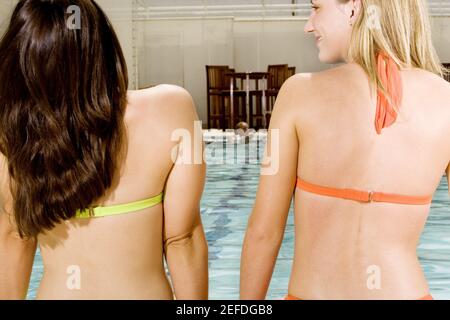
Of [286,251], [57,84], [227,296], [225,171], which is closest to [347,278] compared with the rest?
[57,84]

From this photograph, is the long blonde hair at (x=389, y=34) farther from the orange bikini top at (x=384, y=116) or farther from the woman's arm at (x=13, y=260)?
the woman's arm at (x=13, y=260)

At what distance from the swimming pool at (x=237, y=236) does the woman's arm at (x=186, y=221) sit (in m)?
1.98

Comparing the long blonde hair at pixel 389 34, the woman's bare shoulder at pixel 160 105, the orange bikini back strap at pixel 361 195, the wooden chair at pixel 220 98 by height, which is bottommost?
the wooden chair at pixel 220 98

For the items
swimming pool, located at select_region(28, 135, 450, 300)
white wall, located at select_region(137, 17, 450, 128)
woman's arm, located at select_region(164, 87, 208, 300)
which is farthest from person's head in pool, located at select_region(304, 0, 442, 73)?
white wall, located at select_region(137, 17, 450, 128)

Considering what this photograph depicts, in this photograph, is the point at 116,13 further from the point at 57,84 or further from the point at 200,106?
the point at 57,84

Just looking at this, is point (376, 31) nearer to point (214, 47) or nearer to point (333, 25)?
point (333, 25)

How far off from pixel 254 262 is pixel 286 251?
120 inches

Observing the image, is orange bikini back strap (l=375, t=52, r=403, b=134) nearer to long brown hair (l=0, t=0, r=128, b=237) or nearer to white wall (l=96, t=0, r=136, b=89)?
long brown hair (l=0, t=0, r=128, b=237)

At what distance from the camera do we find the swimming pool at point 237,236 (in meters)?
3.58

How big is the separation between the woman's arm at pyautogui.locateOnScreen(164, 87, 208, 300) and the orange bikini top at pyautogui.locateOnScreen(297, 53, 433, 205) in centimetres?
24

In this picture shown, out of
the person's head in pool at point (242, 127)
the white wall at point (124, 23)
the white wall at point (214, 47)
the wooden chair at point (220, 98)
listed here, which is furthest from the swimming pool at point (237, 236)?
the white wall at point (214, 47)

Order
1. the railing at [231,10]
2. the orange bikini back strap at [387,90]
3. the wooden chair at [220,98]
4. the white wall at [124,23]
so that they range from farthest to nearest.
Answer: the railing at [231,10]
the white wall at [124,23]
the wooden chair at [220,98]
the orange bikini back strap at [387,90]

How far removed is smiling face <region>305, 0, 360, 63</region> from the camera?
1.21 meters

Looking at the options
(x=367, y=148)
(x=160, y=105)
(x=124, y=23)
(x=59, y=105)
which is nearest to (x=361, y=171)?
(x=367, y=148)
